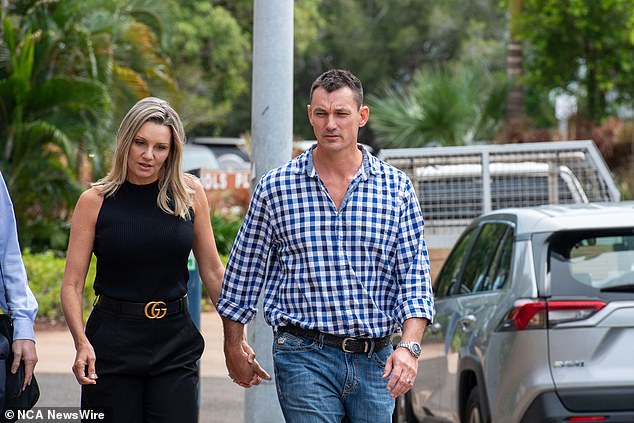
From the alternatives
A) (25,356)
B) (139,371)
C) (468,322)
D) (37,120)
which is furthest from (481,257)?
(37,120)

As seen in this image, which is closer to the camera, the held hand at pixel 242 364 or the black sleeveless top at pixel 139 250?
the black sleeveless top at pixel 139 250

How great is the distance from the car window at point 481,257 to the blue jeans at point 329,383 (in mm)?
2749

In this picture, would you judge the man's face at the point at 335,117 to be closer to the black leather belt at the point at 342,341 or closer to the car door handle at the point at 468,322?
the black leather belt at the point at 342,341

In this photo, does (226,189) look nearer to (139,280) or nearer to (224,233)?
(224,233)

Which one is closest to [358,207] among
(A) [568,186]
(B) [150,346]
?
(B) [150,346]

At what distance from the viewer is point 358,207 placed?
488 centimetres

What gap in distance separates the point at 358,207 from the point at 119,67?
1438 centimetres

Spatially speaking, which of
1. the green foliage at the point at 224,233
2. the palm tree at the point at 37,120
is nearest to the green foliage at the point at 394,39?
the green foliage at the point at 224,233

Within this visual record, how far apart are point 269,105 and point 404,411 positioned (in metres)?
2.85

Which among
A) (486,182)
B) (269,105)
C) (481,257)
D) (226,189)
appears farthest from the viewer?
(226,189)

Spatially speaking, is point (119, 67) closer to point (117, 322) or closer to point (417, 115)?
point (417, 115)

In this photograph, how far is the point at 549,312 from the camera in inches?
245

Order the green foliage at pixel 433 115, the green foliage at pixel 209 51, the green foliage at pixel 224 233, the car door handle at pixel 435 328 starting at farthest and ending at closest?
1. the green foliage at pixel 209 51
2. the green foliage at pixel 433 115
3. the green foliage at pixel 224 233
4. the car door handle at pixel 435 328

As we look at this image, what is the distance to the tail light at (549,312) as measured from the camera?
6.18m
